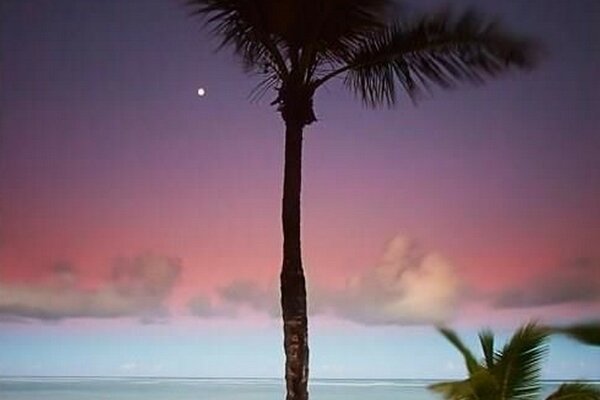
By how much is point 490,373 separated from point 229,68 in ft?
9.77

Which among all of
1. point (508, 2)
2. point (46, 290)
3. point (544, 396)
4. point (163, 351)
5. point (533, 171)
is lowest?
point (544, 396)

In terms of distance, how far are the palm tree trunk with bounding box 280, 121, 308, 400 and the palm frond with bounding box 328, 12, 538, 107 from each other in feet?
2.28

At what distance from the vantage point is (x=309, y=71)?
5.81 meters

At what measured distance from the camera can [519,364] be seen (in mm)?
5410

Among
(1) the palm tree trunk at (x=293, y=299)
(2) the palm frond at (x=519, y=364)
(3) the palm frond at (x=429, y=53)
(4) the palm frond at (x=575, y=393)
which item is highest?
(3) the palm frond at (x=429, y=53)

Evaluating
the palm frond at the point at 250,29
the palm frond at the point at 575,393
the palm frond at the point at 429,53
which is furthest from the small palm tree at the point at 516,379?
the palm frond at the point at 250,29

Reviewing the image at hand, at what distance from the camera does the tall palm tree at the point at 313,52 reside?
5.61 metres

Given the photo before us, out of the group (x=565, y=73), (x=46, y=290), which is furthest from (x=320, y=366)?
(x=565, y=73)

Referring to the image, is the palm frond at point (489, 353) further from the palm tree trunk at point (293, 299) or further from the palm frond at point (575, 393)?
the palm tree trunk at point (293, 299)

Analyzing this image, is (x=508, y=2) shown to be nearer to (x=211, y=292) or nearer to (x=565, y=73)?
(x=565, y=73)

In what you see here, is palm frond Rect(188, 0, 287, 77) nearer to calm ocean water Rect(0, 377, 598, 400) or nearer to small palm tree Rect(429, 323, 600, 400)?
small palm tree Rect(429, 323, 600, 400)

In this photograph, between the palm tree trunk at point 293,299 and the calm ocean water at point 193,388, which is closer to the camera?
the palm tree trunk at point 293,299

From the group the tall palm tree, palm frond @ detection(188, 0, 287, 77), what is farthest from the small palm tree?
palm frond @ detection(188, 0, 287, 77)

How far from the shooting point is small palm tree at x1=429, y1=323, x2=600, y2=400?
5.31 meters
